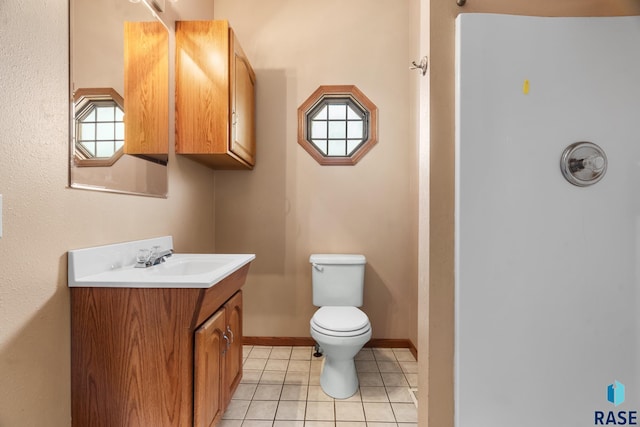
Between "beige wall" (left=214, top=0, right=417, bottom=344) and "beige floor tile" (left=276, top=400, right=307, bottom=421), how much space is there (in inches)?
28.2

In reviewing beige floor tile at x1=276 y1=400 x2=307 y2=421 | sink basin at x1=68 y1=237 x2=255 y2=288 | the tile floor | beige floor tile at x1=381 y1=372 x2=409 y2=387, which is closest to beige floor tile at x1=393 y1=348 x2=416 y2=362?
the tile floor

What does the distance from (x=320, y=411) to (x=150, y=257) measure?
4.04 feet

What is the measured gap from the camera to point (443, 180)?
864mm

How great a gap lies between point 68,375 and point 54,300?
284mm

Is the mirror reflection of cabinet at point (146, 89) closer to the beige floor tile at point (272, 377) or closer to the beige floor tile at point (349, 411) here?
the beige floor tile at point (272, 377)

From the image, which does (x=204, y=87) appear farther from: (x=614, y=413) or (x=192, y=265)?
(x=614, y=413)

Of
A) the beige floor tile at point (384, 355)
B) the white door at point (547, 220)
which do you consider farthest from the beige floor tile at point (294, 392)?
the white door at point (547, 220)

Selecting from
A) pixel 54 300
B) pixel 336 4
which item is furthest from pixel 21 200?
Result: pixel 336 4

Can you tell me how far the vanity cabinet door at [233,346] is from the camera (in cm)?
141

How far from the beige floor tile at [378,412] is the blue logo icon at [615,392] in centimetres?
104

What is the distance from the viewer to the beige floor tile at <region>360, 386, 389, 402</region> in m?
1.73

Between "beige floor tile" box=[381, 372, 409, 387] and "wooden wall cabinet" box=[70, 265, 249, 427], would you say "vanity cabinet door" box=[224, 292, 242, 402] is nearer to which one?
"wooden wall cabinet" box=[70, 265, 249, 427]

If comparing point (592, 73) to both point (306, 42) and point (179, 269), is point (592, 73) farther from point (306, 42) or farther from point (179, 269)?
point (306, 42)

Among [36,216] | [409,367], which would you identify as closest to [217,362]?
[36,216]
